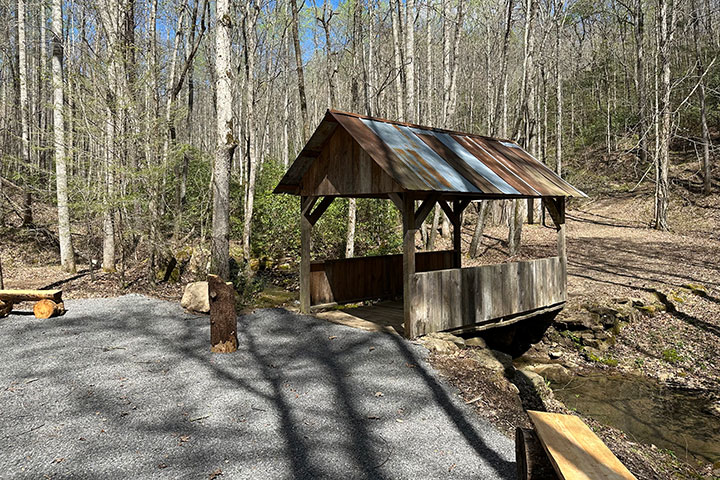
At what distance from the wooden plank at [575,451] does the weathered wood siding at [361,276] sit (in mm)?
6466

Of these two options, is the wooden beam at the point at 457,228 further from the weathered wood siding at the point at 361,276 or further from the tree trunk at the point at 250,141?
the tree trunk at the point at 250,141

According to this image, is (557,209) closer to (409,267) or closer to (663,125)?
(409,267)

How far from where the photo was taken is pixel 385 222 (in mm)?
15117

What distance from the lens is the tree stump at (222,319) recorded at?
6645mm

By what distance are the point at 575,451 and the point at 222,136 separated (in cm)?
842

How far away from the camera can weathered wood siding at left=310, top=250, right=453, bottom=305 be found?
969cm

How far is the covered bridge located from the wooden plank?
145 inches

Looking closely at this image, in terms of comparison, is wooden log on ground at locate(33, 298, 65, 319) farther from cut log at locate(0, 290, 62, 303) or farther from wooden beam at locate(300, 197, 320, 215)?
wooden beam at locate(300, 197, 320, 215)

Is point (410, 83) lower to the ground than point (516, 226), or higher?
higher

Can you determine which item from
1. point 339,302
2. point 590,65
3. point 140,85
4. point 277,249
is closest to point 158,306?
point 339,302

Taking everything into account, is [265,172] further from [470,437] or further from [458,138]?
[470,437]

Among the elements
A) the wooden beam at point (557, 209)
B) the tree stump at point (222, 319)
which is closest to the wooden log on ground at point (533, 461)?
the tree stump at point (222, 319)

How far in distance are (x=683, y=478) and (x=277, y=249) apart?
1247cm

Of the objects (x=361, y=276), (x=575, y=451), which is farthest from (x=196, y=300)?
(x=575, y=451)
